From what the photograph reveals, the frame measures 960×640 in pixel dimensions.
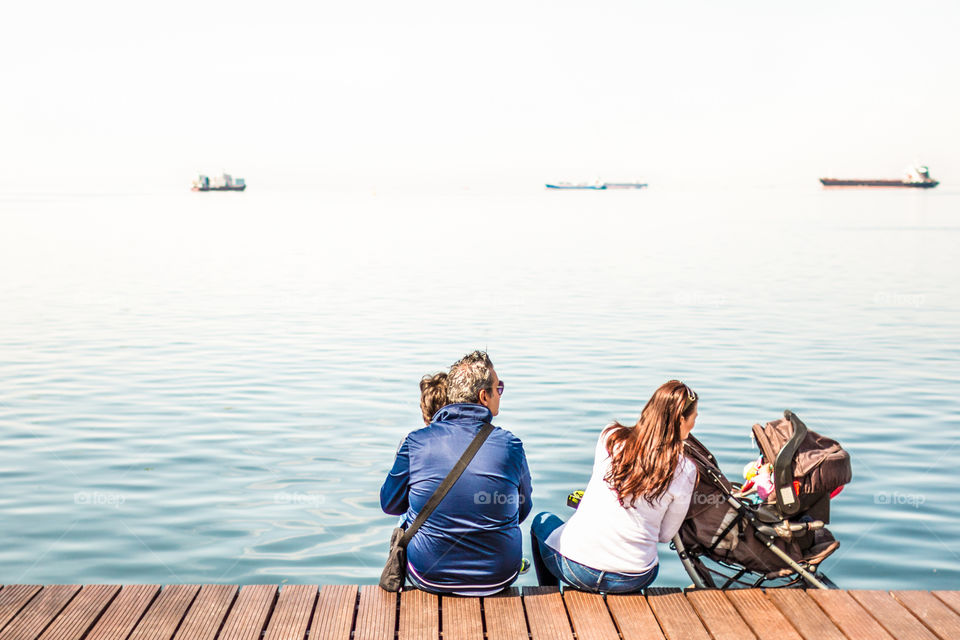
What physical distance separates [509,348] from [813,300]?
10782 mm

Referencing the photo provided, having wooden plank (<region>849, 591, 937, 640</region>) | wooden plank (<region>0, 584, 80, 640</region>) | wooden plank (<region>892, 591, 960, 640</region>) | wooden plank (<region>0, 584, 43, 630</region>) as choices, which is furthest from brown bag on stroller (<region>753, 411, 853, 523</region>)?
wooden plank (<region>0, 584, 43, 630</region>)

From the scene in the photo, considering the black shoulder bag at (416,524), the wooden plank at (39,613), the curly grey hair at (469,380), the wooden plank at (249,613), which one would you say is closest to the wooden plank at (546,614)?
the black shoulder bag at (416,524)

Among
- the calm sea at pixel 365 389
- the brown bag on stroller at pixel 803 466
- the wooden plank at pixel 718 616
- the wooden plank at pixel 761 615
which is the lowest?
the calm sea at pixel 365 389

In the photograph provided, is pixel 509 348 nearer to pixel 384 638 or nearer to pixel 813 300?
pixel 813 300

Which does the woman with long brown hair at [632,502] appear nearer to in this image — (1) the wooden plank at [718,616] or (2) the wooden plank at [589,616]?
(2) the wooden plank at [589,616]

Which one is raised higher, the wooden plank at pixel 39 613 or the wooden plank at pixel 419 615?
the wooden plank at pixel 419 615

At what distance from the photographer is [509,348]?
56.6ft

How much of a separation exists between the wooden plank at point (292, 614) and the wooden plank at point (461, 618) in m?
0.72

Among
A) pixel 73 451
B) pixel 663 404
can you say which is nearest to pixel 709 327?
pixel 73 451

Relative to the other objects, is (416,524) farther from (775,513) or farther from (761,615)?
(775,513)

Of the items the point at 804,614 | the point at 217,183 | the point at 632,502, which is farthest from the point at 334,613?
the point at 217,183

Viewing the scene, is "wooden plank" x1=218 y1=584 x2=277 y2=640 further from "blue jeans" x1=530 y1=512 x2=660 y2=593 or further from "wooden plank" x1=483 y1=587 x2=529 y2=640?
"blue jeans" x1=530 y1=512 x2=660 y2=593

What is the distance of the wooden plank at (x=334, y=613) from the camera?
487 cm

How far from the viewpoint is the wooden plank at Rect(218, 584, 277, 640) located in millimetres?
4863
